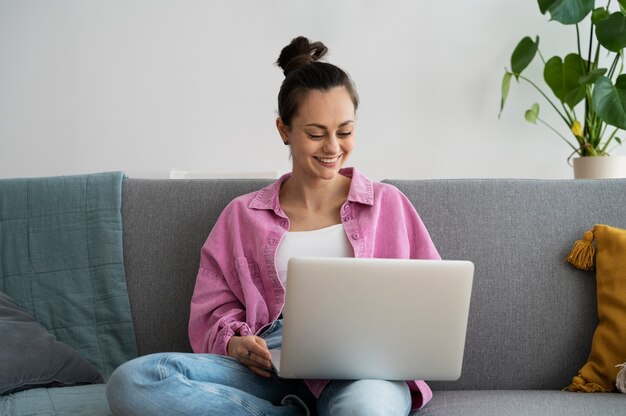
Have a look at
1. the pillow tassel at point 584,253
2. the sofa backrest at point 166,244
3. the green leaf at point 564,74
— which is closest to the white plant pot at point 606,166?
the green leaf at point 564,74

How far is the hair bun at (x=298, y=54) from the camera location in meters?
1.98

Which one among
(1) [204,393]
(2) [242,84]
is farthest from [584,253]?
(2) [242,84]

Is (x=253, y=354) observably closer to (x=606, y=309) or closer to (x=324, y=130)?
(x=324, y=130)

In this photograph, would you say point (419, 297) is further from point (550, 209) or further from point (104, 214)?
point (104, 214)

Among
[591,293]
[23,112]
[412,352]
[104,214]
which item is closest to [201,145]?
[23,112]

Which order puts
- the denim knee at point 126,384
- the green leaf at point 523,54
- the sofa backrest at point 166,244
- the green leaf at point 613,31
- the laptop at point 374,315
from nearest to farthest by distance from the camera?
the laptop at point 374,315
the denim knee at point 126,384
the sofa backrest at point 166,244
the green leaf at point 613,31
the green leaf at point 523,54

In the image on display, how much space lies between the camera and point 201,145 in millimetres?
3666

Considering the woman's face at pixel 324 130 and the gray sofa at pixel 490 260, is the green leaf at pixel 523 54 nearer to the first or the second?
the gray sofa at pixel 490 260

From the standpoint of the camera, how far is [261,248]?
180cm

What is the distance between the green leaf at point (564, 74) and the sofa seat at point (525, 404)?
178 centimetres

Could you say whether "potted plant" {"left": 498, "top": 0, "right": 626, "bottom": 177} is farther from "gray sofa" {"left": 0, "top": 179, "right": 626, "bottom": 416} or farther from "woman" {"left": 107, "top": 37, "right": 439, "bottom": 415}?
"woman" {"left": 107, "top": 37, "right": 439, "bottom": 415}

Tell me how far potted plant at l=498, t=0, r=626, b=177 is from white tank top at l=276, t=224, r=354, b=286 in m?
1.51

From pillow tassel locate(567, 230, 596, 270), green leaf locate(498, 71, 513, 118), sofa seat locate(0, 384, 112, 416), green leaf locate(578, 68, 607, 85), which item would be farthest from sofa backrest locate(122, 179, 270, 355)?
green leaf locate(498, 71, 513, 118)

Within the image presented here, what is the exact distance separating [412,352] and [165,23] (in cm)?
269
